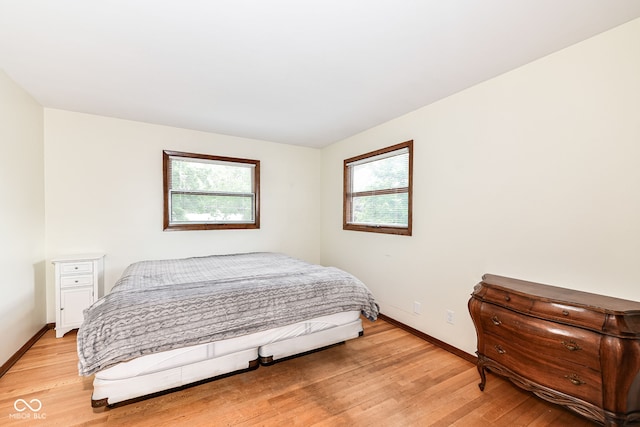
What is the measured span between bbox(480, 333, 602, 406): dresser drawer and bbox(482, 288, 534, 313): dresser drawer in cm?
24

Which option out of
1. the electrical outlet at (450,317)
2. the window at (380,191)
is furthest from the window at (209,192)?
the electrical outlet at (450,317)

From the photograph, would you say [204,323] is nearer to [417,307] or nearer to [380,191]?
[417,307]

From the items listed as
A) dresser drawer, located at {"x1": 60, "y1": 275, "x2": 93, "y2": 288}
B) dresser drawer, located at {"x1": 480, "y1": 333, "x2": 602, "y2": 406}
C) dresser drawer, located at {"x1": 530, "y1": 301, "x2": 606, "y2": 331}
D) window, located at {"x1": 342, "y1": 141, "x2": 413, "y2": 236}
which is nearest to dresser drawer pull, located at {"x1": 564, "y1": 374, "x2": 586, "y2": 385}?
dresser drawer, located at {"x1": 480, "y1": 333, "x2": 602, "y2": 406}

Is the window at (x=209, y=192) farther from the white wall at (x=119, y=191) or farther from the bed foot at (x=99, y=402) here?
the bed foot at (x=99, y=402)

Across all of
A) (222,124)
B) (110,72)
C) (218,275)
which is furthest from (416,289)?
(110,72)

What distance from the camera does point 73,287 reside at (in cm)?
281

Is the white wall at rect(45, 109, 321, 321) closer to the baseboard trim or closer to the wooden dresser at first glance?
the baseboard trim

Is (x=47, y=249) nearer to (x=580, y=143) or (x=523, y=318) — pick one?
(x=523, y=318)

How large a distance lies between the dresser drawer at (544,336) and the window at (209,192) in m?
3.15

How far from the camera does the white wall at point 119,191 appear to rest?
3.05 m

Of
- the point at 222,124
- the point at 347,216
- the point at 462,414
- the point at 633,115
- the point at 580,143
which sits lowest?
the point at 462,414

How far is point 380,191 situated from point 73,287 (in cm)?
352

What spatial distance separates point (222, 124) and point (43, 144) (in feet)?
6.12

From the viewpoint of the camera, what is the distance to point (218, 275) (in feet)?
8.33
